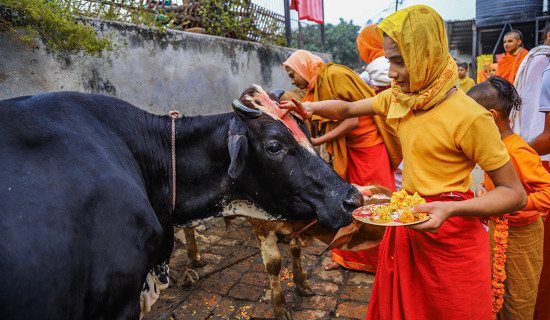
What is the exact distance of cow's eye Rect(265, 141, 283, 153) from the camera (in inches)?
80.1

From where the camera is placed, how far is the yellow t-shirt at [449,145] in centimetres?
170

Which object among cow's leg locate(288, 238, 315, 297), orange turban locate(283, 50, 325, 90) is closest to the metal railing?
orange turban locate(283, 50, 325, 90)

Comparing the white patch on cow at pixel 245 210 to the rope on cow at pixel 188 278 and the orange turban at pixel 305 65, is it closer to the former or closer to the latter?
the rope on cow at pixel 188 278

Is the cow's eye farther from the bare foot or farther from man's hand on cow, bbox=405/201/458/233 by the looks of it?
the bare foot

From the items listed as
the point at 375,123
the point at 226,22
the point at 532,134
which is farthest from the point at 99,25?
the point at 532,134

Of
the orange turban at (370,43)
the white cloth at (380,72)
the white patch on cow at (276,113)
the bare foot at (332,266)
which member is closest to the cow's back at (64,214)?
the white patch on cow at (276,113)

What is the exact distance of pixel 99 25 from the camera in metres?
4.30

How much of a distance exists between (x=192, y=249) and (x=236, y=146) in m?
2.54

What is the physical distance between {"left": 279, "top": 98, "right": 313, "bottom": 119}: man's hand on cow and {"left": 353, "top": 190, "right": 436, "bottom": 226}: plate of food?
0.75 m

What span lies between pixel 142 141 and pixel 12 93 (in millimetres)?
2401

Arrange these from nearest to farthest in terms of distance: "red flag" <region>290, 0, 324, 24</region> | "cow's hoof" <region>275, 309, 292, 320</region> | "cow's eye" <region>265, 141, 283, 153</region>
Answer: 1. "cow's eye" <region>265, 141, 283, 153</region>
2. "cow's hoof" <region>275, 309, 292, 320</region>
3. "red flag" <region>290, 0, 324, 24</region>

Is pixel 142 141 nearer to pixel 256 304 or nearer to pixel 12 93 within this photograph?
pixel 256 304

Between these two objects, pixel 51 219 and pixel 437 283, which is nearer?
pixel 51 219

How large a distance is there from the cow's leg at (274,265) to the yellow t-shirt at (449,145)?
4.71ft
